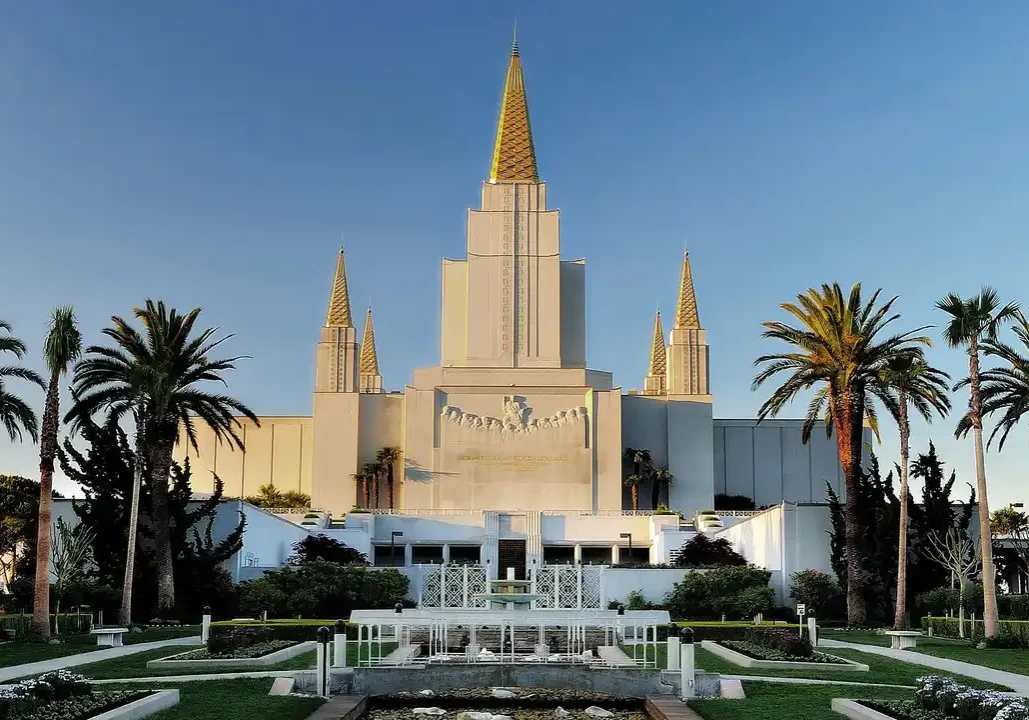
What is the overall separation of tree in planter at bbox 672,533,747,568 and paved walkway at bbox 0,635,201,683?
22.3 metres

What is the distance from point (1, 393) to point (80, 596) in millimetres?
6116

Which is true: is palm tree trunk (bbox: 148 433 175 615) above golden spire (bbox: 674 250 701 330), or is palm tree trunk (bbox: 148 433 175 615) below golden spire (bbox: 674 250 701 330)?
below

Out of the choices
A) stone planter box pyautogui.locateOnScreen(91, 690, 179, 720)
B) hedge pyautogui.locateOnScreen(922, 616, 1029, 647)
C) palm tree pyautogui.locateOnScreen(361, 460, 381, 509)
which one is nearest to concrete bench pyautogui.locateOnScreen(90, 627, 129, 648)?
stone planter box pyautogui.locateOnScreen(91, 690, 179, 720)

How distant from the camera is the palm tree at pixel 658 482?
6606cm

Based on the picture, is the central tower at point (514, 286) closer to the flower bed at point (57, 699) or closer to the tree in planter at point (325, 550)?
the tree in planter at point (325, 550)

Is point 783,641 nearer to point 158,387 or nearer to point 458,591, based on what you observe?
point 458,591

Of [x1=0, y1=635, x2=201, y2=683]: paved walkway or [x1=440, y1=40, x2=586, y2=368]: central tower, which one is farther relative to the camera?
[x1=440, y1=40, x2=586, y2=368]: central tower

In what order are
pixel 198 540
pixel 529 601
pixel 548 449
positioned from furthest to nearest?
pixel 548 449, pixel 198 540, pixel 529 601

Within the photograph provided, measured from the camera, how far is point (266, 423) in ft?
240

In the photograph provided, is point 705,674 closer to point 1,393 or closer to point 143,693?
point 143,693

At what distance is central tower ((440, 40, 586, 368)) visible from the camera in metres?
70.4

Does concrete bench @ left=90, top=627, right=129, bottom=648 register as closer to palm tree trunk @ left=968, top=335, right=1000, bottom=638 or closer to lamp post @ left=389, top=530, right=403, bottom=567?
palm tree trunk @ left=968, top=335, right=1000, bottom=638

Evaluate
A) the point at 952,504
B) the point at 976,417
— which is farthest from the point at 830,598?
the point at 976,417

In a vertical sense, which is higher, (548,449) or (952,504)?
(548,449)
